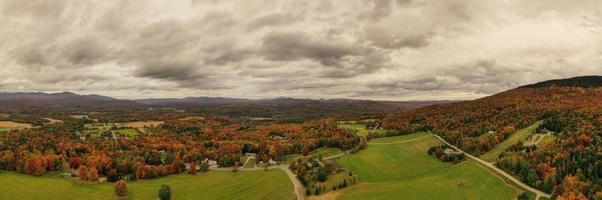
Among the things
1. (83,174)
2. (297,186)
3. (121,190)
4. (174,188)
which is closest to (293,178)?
(297,186)

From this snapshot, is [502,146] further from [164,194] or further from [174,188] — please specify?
[164,194]

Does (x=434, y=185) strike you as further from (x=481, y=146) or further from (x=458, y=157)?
(x=481, y=146)

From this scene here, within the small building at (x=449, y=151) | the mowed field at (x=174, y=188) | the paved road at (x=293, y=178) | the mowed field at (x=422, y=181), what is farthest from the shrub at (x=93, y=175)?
the small building at (x=449, y=151)

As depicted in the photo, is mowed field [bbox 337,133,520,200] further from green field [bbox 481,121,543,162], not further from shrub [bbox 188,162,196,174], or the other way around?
shrub [bbox 188,162,196,174]

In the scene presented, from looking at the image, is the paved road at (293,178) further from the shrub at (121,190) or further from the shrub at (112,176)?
the shrub at (121,190)

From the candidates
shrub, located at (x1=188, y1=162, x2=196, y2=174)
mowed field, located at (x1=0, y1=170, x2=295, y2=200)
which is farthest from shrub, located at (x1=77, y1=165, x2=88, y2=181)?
shrub, located at (x1=188, y1=162, x2=196, y2=174)
